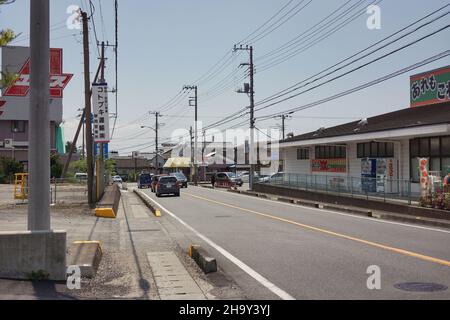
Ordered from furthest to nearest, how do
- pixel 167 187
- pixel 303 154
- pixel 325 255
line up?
pixel 303 154 < pixel 167 187 < pixel 325 255

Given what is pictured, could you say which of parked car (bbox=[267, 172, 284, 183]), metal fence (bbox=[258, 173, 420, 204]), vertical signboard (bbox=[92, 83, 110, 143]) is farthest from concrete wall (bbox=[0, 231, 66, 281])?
parked car (bbox=[267, 172, 284, 183])

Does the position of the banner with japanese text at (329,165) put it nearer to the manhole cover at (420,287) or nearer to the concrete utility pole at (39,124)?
the manhole cover at (420,287)

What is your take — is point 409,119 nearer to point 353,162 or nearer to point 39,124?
point 353,162

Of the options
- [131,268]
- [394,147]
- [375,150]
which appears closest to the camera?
[131,268]

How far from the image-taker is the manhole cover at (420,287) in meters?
7.67

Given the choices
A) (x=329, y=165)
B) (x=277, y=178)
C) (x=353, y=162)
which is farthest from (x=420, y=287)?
(x=277, y=178)

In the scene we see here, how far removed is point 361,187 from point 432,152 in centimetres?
375

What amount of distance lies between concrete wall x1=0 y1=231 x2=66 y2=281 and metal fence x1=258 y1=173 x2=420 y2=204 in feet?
54.9

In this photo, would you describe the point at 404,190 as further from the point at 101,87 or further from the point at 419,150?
the point at 101,87

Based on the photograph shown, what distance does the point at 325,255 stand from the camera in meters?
11.1

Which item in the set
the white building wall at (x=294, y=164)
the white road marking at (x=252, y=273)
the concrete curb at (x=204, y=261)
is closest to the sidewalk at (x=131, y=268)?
the concrete curb at (x=204, y=261)

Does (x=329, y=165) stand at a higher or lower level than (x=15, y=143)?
lower

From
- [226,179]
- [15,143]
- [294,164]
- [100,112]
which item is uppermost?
[15,143]

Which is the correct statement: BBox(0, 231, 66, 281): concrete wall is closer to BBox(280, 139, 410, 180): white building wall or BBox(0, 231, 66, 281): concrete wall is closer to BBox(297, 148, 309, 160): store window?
BBox(280, 139, 410, 180): white building wall
